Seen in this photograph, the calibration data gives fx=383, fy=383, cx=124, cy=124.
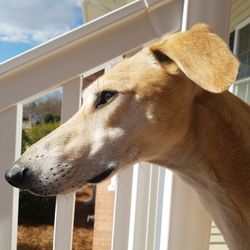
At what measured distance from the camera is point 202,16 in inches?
52.7

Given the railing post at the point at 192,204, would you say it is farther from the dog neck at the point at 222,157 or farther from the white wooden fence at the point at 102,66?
the dog neck at the point at 222,157

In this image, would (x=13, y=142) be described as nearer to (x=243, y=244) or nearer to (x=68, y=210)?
(x=68, y=210)

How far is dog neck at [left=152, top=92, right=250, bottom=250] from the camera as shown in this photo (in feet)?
4.03

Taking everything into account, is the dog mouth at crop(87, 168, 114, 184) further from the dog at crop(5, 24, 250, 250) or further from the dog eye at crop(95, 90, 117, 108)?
the dog eye at crop(95, 90, 117, 108)

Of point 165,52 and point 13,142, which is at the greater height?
point 165,52

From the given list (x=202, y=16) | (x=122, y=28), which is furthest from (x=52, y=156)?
(x=202, y=16)

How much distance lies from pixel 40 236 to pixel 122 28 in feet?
21.9

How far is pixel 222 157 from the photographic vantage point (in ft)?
4.05

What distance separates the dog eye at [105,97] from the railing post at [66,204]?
8 centimetres

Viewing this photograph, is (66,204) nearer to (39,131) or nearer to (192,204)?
(192,204)

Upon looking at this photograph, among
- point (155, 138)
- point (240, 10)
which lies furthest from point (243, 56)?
point (155, 138)

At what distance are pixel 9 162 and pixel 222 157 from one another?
2.28 feet

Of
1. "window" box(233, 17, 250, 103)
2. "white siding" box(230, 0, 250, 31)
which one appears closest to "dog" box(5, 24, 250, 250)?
"window" box(233, 17, 250, 103)

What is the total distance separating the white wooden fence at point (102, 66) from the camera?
1.21 meters
